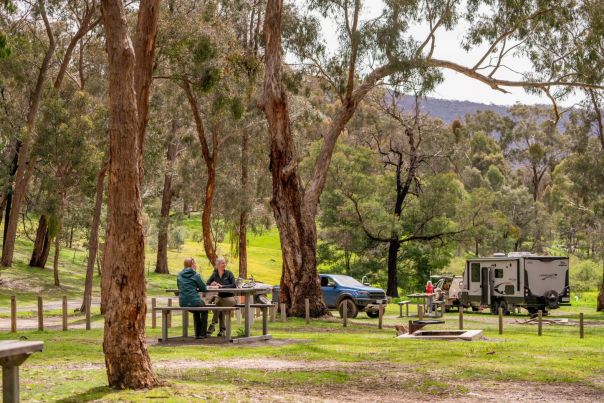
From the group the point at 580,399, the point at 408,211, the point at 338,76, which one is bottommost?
the point at 580,399

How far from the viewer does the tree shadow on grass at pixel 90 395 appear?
28.8ft

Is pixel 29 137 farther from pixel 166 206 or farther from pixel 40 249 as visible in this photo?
pixel 166 206

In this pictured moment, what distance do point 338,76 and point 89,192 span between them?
14485mm

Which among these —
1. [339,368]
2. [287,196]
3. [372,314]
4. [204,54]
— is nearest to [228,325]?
[339,368]

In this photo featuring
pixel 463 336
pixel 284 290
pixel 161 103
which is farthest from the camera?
pixel 161 103

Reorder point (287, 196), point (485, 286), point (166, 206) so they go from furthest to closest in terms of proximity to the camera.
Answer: point (166, 206)
point (485, 286)
point (287, 196)

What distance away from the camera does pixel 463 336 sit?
17.7 m

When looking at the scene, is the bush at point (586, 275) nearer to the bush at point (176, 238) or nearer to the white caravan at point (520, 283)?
the white caravan at point (520, 283)

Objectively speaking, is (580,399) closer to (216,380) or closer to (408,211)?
(216,380)

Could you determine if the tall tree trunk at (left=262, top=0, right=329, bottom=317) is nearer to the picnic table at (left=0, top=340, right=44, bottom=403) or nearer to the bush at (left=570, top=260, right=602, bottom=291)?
the picnic table at (left=0, top=340, right=44, bottom=403)

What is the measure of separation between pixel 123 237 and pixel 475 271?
2593 cm

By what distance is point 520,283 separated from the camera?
31922mm

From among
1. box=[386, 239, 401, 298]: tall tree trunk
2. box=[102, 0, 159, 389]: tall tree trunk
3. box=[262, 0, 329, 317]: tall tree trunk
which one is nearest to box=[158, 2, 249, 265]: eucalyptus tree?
box=[262, 0, 329, 317]: tall tree trunk

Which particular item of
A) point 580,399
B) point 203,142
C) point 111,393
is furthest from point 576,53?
point 111,393
